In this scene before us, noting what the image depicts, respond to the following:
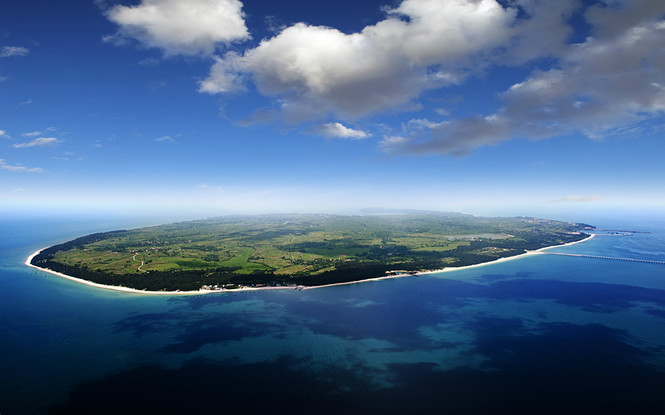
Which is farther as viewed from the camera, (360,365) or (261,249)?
(261,249)

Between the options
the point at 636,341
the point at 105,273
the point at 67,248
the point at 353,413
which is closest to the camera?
the point at 353,413

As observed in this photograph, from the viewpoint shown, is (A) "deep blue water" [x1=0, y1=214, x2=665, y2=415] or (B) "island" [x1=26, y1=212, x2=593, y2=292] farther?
(B) "island" [x1=26, y1=212, x2=593, y2=292]

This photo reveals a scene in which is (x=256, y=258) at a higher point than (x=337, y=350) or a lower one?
higher

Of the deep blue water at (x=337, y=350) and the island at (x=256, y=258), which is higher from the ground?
the island at (x=256, y=258)

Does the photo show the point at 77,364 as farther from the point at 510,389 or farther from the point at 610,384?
the point at 610,384

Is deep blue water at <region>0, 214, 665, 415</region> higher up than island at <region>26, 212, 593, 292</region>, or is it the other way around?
island at <region>26, 212, 593, 292</region>

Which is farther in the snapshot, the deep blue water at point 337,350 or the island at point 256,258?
the island at point 256,258

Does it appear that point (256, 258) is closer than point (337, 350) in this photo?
No

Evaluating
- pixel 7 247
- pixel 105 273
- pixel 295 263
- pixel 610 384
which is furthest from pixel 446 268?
pixel 7 247
